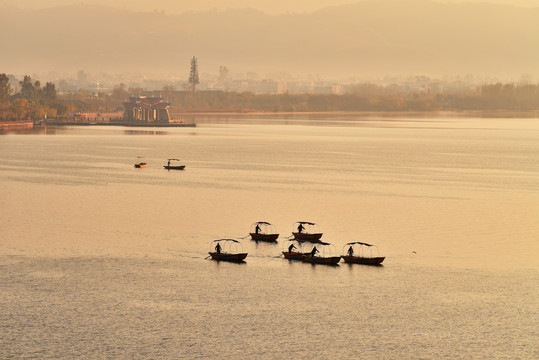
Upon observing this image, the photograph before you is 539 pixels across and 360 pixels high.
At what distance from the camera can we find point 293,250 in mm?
40844

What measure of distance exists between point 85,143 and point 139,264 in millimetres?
88200

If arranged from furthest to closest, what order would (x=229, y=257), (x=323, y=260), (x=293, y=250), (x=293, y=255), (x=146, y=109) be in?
(x=146, y=109) → (x=293, y=250) → (x=293, y=255) → (x=323, y=260) → (x=229, y=257)

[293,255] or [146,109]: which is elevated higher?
[146,109]

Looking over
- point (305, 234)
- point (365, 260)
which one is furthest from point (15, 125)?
point (365, 260)

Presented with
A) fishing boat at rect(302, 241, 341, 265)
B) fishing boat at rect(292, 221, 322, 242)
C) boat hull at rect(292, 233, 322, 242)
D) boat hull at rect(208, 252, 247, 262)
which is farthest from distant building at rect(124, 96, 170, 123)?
boat hull at rect(208, 252, 247, 262)

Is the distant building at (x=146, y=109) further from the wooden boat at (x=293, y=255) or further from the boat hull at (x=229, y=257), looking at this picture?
the boat hull at (x=229, y=257)

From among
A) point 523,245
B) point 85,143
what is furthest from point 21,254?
point 85,143

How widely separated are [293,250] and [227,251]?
352 centimetres

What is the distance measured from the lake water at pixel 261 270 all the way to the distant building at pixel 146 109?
111m

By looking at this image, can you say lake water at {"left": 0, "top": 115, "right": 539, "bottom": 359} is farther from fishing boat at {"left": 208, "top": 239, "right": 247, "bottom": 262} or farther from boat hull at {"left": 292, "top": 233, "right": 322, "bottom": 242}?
boat hull at {"left": 292, "top": 233, "right": 322, "bottom": 242}

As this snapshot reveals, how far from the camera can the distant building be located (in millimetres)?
187250

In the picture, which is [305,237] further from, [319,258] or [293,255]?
[319,258]

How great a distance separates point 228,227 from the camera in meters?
47.2

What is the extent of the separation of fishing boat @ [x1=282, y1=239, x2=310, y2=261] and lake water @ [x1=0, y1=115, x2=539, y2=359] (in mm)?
403
